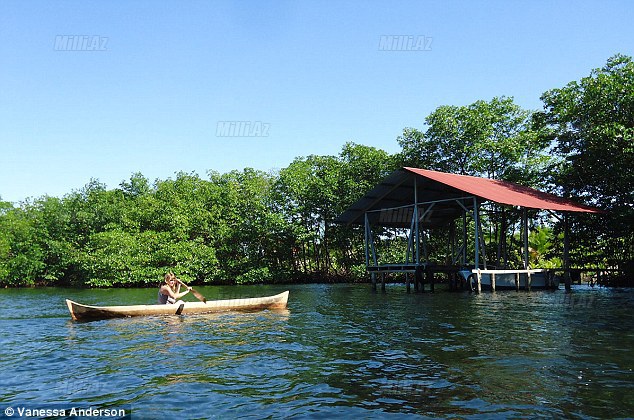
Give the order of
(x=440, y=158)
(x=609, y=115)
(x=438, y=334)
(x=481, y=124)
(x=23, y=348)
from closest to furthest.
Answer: (x=23, y=348)
(x=438, y=334)
(x=609, y=115)
(x=481, y=124)
(x=440, y=158)

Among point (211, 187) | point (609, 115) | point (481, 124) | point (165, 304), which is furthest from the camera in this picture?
point (211, 187)

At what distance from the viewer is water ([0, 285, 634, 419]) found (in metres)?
6.48

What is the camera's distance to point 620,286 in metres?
31.4

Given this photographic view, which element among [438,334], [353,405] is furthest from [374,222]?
[353,405]

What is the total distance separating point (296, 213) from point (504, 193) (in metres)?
22.6

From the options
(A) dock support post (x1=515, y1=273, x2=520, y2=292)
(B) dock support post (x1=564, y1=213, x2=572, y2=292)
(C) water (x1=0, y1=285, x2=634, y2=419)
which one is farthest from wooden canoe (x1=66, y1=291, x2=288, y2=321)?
(B) dock support post (x1=564, y1=213, x2=572, y2=292)

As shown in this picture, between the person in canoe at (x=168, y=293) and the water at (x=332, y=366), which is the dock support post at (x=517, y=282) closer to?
the water at (x=332, y=366)

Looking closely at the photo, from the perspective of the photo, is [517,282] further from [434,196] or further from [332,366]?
[332,366]

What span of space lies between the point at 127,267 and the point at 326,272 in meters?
17.4

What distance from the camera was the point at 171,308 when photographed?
55.0 ft

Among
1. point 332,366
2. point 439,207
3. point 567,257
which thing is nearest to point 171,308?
point 332,366

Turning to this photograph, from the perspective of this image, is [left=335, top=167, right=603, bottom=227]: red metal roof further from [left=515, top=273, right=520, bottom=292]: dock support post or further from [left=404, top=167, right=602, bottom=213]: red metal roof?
[left=515, top=273, right=520, bottom=292]: dock support post

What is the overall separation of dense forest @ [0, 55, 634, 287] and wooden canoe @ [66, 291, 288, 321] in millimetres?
22121

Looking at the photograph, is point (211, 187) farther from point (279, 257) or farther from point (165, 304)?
point (165, 304)
